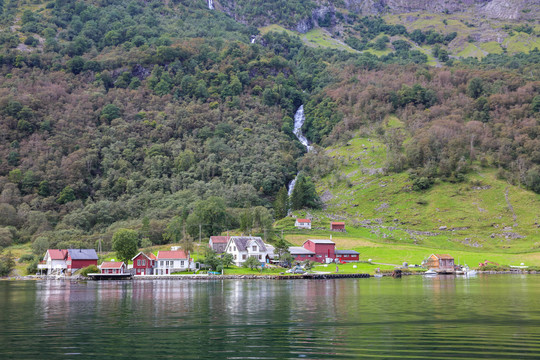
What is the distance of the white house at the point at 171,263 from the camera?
9700 centimetres

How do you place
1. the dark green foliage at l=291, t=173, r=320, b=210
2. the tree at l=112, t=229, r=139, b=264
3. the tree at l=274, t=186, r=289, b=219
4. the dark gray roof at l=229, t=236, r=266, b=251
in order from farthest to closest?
the dark green foliage at l=291, t=173, r=320, b=210 → the tree at l=274, t=186, r=289, b=219 → the dark gray roof at l=229, t=236, r=266, b=251 → the tree at l=112, t=229, r=139, b=264

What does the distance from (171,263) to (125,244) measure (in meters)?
9.60

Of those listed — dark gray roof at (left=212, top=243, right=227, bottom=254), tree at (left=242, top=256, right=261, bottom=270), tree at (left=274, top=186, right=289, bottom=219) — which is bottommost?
tree at (left=242, top=256, right=261, bottom=270)

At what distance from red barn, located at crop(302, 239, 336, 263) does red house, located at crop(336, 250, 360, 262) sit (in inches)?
45.8

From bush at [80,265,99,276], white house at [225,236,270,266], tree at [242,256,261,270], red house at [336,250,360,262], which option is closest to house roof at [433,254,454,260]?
red house at [336,250,360,262]

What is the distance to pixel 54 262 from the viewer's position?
102 metres

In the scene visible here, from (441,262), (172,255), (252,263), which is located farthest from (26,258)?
(441,262)

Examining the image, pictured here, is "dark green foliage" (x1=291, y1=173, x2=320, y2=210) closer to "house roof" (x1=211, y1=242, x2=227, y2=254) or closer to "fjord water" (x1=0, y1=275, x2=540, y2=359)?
"house roof" (x1=211, y1=242, x2=227, y2=254)

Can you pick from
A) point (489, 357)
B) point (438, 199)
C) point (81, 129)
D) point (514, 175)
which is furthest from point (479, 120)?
point (489, 357)

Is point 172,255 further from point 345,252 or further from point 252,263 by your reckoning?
point 345,252

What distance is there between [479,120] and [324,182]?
64.3 meters

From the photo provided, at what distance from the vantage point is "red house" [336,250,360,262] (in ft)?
356

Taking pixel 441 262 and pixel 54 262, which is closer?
pixel 441 262

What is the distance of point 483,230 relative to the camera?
123750mm
